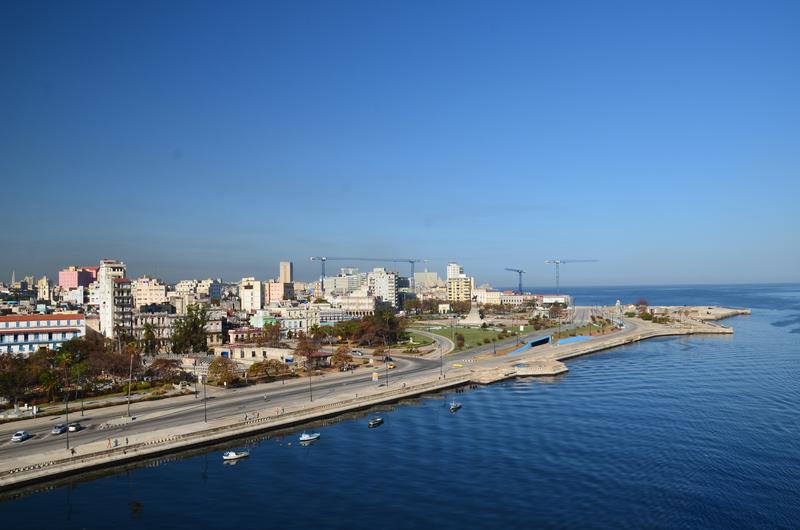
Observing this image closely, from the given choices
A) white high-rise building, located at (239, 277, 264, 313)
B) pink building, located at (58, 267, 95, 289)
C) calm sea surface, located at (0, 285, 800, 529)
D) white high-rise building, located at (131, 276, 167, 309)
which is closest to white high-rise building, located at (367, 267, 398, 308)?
white high-rise building, located at (239, 277, 264, 313)

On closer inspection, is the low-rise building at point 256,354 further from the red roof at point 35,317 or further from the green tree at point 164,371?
the red roof at point 35,317

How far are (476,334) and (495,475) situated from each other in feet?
238

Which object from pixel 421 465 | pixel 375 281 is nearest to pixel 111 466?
pixel 421 465

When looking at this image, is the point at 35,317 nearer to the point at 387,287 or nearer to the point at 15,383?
the point at 15,383

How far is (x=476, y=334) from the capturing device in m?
104

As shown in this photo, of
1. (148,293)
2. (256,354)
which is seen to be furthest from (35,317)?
(148,293)

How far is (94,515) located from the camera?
27.9 meters

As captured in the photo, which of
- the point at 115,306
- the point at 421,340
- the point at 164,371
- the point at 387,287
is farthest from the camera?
the point at 387,287

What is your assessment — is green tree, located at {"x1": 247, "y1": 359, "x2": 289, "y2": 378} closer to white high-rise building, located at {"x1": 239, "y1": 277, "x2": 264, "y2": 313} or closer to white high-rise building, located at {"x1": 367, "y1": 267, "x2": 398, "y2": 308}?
white high-rise building, located at {"x1": 239, "y1": 277, "x2": 264, "y2": 313}

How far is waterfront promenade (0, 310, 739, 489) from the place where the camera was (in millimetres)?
33719

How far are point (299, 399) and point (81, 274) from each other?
160382mm

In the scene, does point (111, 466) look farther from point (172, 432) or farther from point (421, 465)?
point (421, 465)

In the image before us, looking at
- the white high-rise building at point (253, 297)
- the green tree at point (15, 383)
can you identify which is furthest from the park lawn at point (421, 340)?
the white high-rise building at point (253, 297)

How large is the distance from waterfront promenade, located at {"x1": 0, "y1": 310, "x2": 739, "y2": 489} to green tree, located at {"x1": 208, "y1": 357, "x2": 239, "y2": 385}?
1634 mm
